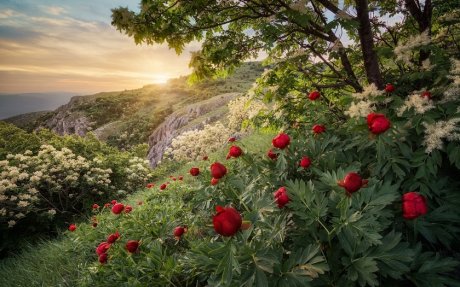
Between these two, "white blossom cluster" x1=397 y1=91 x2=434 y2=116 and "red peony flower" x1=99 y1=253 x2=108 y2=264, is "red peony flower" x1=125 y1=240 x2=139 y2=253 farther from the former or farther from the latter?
"white blossom cluster" x1=397 y1=91 x2=434 y2=116

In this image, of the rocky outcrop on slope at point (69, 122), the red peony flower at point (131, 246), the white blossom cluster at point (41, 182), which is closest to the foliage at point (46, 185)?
the white blossom cluster at point (41, 182)

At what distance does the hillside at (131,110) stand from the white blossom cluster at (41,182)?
79.6 feet

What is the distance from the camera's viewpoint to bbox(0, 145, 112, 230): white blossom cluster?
793 centimetres

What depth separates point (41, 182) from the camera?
8969 mm

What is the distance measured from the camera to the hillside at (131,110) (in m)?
36.3

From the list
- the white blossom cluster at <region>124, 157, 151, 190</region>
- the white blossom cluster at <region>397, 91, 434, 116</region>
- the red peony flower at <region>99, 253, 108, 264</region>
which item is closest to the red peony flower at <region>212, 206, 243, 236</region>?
the red peony flower at <region>99, 253, 108, 264</region>

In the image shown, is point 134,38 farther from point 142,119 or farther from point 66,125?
point 66,125

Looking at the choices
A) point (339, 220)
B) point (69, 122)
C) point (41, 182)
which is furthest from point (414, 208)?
point (69, 122)

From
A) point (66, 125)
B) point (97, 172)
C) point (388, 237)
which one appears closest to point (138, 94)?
point (66, 125)

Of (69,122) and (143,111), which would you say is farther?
(69,122)

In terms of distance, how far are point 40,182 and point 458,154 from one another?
10029 millimetres

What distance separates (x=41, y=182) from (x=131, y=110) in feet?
132

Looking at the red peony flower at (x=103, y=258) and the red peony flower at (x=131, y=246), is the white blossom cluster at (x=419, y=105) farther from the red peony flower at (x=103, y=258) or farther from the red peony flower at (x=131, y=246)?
the red peony flower at (x=103, y=258)

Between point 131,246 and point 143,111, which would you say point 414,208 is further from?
point 143,111
